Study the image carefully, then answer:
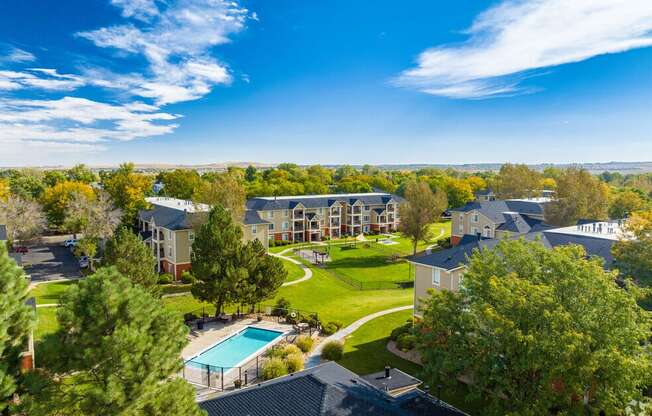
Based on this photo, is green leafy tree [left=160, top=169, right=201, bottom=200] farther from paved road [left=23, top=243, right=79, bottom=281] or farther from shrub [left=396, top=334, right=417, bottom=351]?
shrub [left=396, top=334, right=417, bottom=351]

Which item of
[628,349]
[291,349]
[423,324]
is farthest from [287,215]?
[628,349]

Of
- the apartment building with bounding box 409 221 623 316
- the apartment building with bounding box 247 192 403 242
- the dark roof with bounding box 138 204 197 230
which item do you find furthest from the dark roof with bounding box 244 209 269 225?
the apartment building with bounding box 409 221 623 316

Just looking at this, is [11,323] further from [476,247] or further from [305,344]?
[476,247]

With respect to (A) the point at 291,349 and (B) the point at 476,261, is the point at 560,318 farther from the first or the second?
(A) the point at 291,349

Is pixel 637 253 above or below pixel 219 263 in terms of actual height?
above

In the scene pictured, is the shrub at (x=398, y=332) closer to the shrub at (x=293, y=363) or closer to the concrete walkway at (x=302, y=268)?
the shrub at (x=293, y=363)

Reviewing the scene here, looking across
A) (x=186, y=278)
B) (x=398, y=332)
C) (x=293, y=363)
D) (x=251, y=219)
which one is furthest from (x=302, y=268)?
(x=293, y=363)
